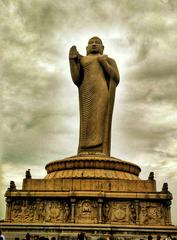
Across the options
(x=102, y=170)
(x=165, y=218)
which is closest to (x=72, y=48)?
(x=102, y=170)

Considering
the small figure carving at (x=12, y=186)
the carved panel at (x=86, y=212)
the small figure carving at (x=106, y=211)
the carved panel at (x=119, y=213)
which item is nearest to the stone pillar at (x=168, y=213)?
the carved panel at (x=119, y=213)

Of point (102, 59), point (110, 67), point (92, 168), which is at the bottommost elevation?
point (92, 168)

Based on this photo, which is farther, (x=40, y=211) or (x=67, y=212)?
(x=40, y=211)

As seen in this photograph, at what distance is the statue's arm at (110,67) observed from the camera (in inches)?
Answer: 1022

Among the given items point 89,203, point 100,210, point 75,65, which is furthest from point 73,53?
point 100,210

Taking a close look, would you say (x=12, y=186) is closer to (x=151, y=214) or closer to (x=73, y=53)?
(x=151, y=214)

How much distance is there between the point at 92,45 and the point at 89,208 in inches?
470

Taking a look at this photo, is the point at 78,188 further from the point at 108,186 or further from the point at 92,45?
the point at 92,45

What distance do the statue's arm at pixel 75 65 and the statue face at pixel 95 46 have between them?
1.34 metres

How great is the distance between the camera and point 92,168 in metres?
21.9

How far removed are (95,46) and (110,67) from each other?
83.5 inches

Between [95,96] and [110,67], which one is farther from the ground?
[110,67]

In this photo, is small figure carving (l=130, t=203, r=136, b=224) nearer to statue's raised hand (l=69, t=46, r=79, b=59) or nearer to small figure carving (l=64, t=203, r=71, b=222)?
small figure carving (l=64, t=203, r=71, b=222)

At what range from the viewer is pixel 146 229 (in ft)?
61.2
